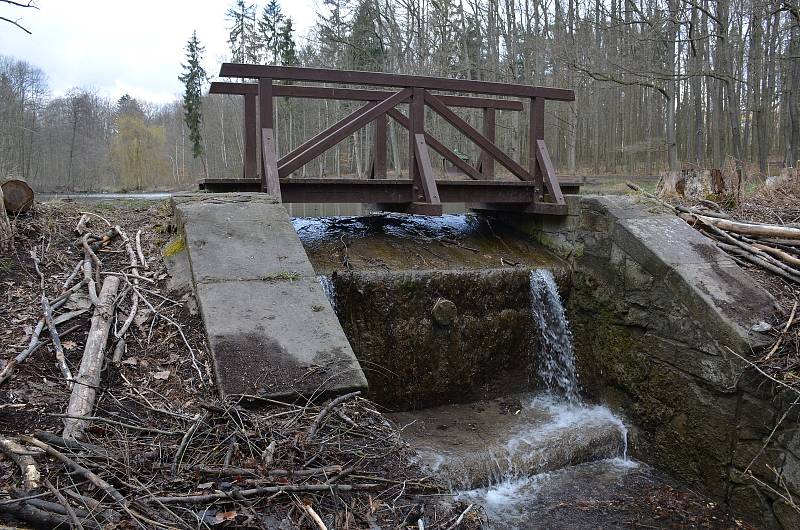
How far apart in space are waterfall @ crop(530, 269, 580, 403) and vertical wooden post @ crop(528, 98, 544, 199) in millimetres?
1390

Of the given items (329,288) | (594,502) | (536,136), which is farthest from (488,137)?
(594,502)

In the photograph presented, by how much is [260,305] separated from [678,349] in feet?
12.1

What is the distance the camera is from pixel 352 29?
27.8 m

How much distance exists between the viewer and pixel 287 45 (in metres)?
32.8

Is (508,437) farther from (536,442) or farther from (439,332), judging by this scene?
(439,332)

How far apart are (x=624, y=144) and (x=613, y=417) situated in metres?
25.4

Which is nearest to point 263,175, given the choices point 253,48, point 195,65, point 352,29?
point 352,29

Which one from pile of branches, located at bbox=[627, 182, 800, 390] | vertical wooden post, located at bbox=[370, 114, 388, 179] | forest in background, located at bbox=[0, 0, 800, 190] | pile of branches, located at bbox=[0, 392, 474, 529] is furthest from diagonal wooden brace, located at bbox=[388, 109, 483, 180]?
forest in background, located at bbox=[0, 0, 800, 190]

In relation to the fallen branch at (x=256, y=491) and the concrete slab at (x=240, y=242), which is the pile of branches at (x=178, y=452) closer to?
the fallen branch at (x=256, y=491)

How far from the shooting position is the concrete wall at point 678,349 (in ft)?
14.3

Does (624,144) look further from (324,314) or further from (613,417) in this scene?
(324,314)

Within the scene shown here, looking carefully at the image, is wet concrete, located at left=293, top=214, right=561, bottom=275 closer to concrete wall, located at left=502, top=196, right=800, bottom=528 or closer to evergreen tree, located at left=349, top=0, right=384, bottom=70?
concrete wall, located at left=502, top=196, right=800, bottom=528

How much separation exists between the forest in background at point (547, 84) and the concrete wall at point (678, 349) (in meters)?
11.5

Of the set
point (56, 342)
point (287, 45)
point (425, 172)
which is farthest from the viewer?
point (287, 45)
